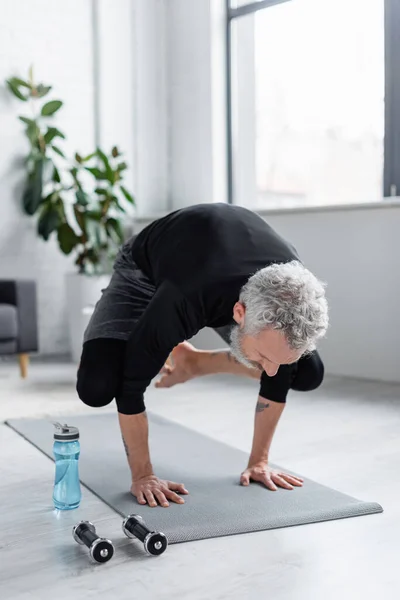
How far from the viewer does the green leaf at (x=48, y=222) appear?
4.66 meters

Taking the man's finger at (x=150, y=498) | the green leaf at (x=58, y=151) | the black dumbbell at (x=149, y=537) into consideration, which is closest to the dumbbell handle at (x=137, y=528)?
the black dumbbell at (x=149, y=537)

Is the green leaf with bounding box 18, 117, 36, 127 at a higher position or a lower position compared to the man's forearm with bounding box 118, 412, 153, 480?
higher

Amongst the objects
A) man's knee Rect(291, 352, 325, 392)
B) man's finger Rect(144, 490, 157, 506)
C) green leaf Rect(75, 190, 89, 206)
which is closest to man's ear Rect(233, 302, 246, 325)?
man's knee Rect(291, 352, 325, 392)

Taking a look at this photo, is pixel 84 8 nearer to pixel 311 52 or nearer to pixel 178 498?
pixel 311 52

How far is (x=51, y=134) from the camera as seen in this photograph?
4.71 m

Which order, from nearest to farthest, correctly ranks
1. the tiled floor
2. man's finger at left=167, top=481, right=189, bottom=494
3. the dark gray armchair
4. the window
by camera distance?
1. the tiled floor
2. man's finger at left=167, top=481, right=189, bottom=494
3. the dark gray armchair
4. the window

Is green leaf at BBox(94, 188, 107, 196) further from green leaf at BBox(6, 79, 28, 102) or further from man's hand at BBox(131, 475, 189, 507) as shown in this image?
man's hand at BBox(131, 475, 189, 507)

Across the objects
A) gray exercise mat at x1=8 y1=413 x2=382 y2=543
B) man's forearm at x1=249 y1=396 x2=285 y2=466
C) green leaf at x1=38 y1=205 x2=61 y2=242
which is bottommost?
gray exercise mat at x1=8 y1=413 x2=382 y2=543

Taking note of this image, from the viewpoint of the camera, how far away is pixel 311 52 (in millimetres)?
4582

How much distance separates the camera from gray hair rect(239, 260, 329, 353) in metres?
1.64

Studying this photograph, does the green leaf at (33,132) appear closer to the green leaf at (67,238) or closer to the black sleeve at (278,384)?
the green leaf at (67,238)

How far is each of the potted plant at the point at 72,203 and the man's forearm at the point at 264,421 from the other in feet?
8.30

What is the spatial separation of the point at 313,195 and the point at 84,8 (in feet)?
6.24

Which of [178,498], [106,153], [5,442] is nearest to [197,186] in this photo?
[106,153]
